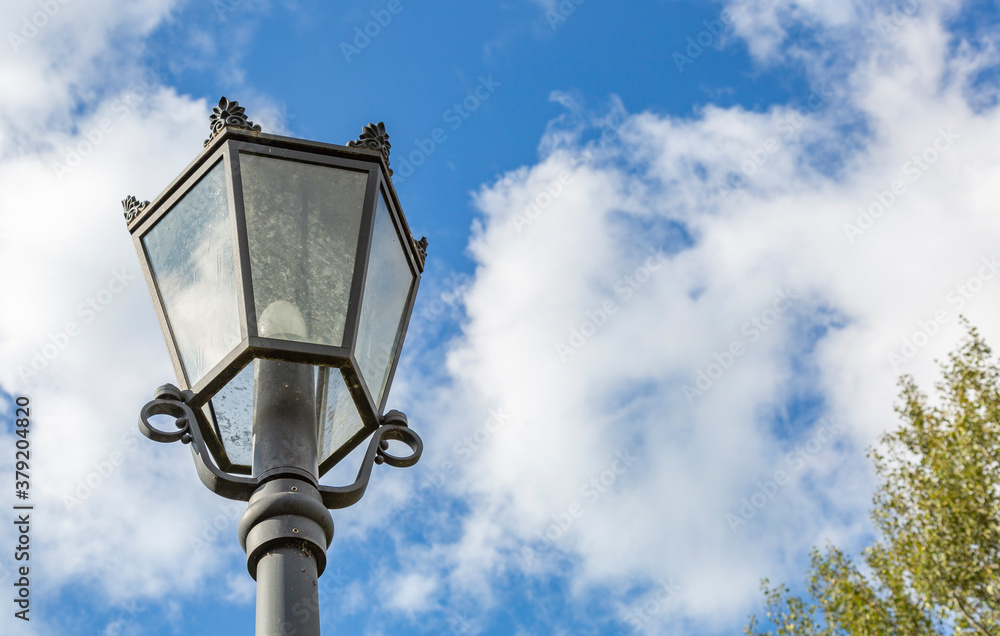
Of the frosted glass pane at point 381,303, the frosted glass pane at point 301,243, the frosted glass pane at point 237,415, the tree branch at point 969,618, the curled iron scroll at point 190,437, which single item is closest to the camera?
the curled iron scroll at point 190,437

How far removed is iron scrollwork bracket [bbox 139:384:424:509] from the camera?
239cm

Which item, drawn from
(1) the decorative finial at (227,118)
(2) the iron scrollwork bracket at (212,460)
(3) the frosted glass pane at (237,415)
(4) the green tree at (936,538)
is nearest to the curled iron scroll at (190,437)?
(2) the iron scrollwork bracket at (212,460)

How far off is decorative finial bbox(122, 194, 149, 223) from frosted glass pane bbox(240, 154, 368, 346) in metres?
0.61

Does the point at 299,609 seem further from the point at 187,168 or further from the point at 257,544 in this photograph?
the point at 187,168

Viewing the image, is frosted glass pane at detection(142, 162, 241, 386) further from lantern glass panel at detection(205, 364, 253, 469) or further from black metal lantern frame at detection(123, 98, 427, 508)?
lantern glass panel at detection(205, 364, 253, 469)

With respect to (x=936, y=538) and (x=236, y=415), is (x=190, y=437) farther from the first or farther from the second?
(x=936, y=538)

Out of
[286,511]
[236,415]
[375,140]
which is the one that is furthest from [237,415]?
[375,140]

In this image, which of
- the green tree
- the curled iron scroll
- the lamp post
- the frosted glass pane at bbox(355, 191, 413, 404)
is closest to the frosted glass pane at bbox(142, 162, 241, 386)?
the lamp post

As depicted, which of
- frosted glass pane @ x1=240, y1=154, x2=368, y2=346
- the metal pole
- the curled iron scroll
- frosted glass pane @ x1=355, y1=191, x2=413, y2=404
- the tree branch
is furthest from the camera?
the tree branch

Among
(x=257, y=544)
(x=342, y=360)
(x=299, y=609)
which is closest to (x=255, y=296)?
(x=342, y=360)

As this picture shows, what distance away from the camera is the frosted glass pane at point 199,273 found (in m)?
2.62

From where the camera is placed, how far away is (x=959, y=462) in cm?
1291

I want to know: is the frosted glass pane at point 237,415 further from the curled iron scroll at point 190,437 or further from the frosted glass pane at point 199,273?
the curled iron scroll at point 190,437

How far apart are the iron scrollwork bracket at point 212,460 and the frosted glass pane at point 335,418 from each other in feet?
0.60
